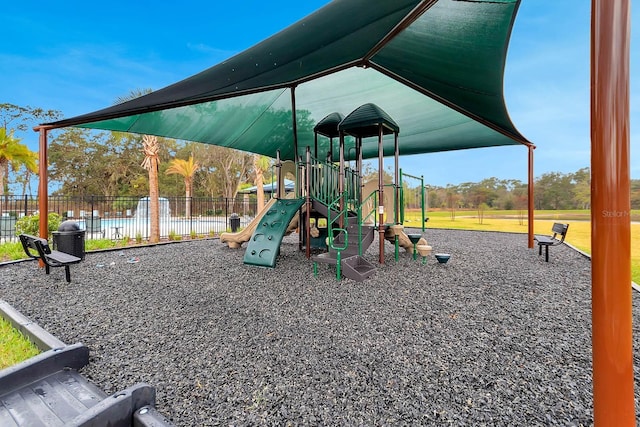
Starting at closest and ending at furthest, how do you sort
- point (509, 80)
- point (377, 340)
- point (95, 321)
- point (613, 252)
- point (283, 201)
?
point (613, 252)
point (377, 340)
point (95, 321)
point (509, 80)
point (283, 201)

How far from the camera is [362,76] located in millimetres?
5777

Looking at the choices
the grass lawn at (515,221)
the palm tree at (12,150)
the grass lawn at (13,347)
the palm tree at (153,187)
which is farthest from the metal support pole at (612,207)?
the palm tree at (12,150)

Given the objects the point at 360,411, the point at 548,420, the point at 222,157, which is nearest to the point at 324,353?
the point at 360,411

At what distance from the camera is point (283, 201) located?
665cm

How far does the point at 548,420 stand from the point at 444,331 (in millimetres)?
1204

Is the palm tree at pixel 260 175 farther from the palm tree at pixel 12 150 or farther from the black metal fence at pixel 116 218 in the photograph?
the palm tree at pixel 12 150

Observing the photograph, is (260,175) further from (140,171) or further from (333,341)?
(140,171)

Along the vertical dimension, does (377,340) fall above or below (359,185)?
below

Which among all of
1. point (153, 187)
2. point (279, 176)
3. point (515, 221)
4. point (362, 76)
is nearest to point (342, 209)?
point (279, 176)

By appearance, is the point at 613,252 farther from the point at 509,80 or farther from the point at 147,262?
the point at 147,262

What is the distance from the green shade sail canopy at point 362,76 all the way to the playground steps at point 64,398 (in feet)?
10.9

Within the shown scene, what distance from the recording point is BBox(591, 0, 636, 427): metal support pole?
111 cm

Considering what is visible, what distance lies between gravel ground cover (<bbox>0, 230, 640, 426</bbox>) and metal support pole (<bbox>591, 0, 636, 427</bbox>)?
0.67 meters

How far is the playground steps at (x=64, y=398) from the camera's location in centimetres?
158
